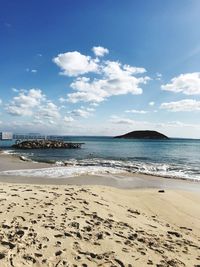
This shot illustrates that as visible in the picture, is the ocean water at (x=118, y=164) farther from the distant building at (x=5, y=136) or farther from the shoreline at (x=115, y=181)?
the distant building at (x=5, y=136)

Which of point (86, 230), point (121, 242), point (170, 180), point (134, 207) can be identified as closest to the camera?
point (121, 242)

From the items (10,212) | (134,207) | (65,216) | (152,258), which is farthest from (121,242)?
(134,207)

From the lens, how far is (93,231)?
22.9ft

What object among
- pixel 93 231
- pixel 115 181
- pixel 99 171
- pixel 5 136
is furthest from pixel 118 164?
pixel 5 136

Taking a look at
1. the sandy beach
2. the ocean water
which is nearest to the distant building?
the ocean water

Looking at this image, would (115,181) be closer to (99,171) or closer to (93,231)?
(99,171)

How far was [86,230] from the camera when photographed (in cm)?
702

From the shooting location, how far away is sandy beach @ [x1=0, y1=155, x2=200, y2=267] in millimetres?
5488

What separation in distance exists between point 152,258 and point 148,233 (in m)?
1.61

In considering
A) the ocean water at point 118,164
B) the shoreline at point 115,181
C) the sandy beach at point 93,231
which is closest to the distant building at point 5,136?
the ocean water at point 118,164

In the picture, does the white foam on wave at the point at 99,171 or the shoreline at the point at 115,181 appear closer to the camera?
the shoreline at the point at 115,181

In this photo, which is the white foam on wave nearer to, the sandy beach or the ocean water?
the ocean water

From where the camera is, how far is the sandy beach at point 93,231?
18.0 feet

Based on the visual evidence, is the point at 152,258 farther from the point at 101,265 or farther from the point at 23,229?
the point at 23,229
